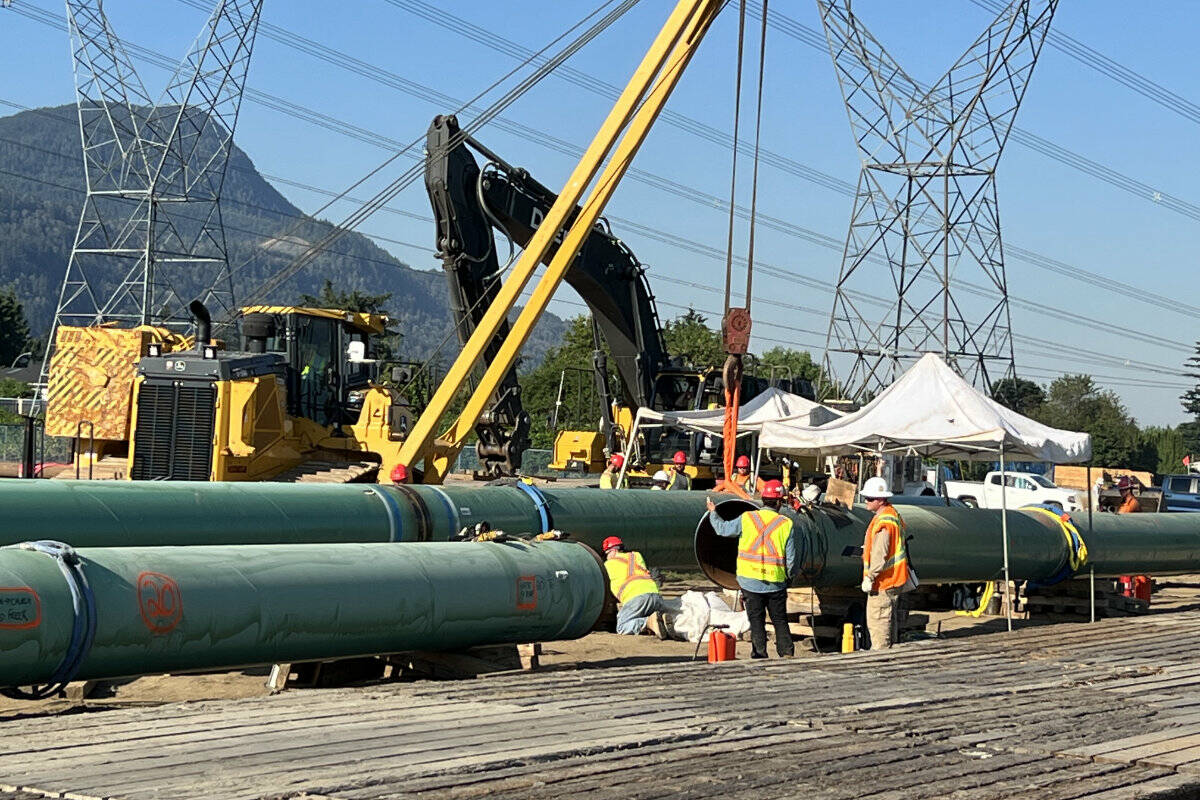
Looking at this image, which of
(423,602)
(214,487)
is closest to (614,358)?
(214,487)

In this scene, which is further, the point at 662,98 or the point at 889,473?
the point at 889,473

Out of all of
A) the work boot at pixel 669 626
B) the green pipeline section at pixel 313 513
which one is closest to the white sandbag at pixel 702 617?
the work boot at pixel 669 626

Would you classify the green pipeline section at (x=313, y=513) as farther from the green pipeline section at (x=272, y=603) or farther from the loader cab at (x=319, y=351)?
the loader cab at (x=319, y=351)

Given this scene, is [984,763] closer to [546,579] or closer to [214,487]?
[546,579]

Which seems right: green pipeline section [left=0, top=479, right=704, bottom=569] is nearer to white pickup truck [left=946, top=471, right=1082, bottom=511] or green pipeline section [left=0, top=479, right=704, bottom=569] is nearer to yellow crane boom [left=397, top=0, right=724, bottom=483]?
yellow crane boom [left=397, top=0, right=724, bottom=483]

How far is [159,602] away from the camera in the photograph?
9.62m

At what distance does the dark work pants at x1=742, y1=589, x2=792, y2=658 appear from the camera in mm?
14242

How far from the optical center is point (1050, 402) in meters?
105

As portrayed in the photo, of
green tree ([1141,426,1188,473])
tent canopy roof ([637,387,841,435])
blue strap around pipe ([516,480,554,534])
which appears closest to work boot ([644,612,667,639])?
blue strap around pipe ([516,480,554,534])

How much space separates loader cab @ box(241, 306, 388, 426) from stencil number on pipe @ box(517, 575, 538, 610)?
9117mm

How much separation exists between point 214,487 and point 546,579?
10.6 feet

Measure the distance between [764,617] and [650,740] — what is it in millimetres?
6704

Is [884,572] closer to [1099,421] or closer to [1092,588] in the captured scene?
[1092,588]

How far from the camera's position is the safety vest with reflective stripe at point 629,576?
1545cm
